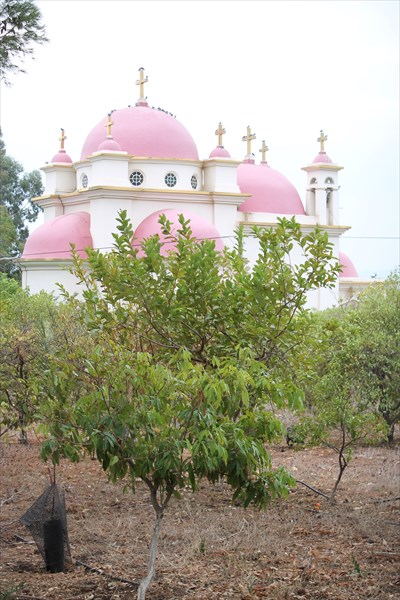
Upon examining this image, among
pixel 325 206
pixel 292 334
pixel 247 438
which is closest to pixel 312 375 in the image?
pixel 292 334

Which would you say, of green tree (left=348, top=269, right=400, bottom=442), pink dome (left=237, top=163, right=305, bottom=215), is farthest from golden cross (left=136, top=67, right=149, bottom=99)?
green tree (left=348, top=269, right=400, bottom=442)

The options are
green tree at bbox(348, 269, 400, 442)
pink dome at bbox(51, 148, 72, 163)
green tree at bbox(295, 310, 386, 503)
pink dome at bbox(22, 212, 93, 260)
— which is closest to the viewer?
green tree at bbox(295, 310, 386, 503)

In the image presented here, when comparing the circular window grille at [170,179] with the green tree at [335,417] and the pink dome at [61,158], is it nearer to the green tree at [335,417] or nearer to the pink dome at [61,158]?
the pink dome at [61,158]

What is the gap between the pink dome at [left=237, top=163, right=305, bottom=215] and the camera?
39750 millimetres

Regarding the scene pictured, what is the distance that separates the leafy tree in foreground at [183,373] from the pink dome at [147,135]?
92.0 ft

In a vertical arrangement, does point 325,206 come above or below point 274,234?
above

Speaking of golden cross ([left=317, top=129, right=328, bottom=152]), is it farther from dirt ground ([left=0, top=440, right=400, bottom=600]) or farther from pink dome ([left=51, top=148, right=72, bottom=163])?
dirt ground ([left=0, top=440, right=400, bottom=600])

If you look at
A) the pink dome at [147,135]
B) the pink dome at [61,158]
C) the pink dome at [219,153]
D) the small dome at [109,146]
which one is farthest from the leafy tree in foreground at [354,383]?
the pink dome at [61,158]

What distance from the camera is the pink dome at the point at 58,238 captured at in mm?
35531

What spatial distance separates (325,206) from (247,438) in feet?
117

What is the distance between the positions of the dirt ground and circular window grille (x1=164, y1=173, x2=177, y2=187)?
76.9ft

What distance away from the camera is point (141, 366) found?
6.86 meters

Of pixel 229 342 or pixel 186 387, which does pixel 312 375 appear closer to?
pixel 229 342

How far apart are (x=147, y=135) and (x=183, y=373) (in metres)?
30.8
